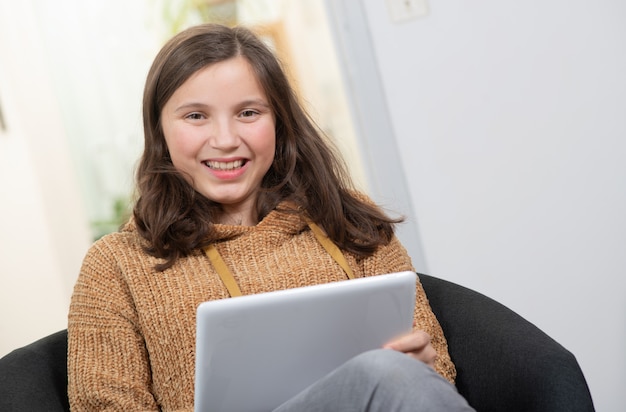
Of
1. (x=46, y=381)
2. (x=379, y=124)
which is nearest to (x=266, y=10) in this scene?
(x=379, y=124)

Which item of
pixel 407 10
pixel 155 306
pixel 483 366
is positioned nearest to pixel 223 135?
pixel 155 306

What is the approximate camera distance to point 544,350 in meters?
1.33

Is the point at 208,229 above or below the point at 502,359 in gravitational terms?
above

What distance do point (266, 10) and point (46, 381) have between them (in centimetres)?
163

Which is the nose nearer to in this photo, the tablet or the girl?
the girl

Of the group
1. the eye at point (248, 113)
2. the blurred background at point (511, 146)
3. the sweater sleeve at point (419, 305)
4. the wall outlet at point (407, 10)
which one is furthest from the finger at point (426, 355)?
the wall outlet at point (407, 10)

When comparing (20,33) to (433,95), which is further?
(20,33)

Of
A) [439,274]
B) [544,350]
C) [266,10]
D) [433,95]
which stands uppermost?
[266,10]

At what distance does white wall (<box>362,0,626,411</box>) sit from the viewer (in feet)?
7.70

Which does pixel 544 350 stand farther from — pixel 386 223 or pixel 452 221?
pixel 452 221

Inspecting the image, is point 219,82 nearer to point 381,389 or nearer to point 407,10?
point 381,389

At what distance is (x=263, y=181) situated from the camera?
1.74m

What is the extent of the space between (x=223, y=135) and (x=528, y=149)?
3.54ft

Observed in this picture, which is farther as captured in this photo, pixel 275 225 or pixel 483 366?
pixel 275 225
